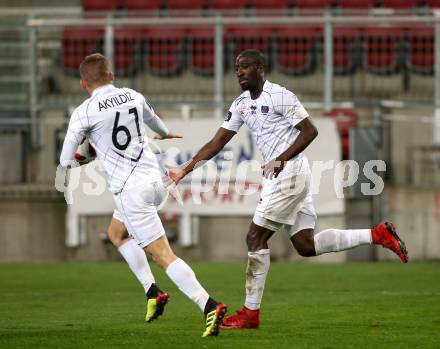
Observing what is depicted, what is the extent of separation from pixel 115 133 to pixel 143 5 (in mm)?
13638

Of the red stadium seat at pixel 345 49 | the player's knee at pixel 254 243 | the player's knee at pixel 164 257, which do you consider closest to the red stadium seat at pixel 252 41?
the red stadium seat at pixel 345 49

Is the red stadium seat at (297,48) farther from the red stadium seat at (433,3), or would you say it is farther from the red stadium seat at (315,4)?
the red stadium seat at (433,3)

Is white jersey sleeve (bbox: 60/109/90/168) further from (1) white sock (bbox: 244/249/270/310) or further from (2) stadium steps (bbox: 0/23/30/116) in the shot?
(2) stadium steps (bbox: 0/23/30/116)

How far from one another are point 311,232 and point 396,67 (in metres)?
9.97

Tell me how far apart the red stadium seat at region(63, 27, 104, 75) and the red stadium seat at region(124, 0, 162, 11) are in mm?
3106

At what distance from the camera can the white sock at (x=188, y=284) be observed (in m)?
8.77

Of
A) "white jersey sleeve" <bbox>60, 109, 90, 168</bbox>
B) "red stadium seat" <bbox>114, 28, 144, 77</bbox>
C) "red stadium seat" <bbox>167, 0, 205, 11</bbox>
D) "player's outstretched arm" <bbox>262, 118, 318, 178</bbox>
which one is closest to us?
"white jersey sleeve" <bbox>60, 109, 90, 168</bbox>

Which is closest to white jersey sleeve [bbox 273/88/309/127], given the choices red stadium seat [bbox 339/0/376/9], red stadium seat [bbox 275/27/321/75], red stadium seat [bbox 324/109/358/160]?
red stadium seat [bbox 324/109/358/160]

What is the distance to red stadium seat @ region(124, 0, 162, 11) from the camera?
2234 centimetres

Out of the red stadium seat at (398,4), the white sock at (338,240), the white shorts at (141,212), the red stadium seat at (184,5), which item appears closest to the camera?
the white shorts at (141,212)

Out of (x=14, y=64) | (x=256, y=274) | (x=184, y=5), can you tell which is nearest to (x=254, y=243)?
(x=256, y=274)

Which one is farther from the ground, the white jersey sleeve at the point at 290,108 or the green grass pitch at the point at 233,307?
the white jersey sleeve at the point at 290,108

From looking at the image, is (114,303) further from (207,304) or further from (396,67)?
(396,67)

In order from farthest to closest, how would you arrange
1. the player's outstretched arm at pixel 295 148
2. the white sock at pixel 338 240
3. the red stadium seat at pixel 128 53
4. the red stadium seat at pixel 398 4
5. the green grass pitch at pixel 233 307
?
the red stadium seat at pixel 398 4
the red stadium seat at pixel 128 53
the white sock at pixel 338 240
the player's outstretched arm at pixel 295 148
the green grass pitch at pixel 233 307
